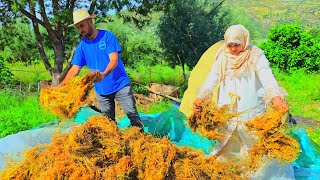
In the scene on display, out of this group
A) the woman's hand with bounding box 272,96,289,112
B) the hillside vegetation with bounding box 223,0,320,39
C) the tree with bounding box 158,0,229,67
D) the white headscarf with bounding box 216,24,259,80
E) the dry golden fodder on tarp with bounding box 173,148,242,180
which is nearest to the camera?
the dry golden fodder on tarp with bounding box 173,148,242,180

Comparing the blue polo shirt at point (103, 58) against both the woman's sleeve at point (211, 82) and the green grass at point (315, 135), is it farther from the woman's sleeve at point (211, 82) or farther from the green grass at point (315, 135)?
the green grass at point (315, 135)

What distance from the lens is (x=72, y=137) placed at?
2.66 meters

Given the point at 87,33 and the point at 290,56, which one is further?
the point at 290,56

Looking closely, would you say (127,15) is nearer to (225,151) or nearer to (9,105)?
(9,105)

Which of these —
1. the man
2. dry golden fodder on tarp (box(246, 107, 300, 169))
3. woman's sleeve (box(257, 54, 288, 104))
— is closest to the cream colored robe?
woman's sleeve (box(257, 54, 288, 104))

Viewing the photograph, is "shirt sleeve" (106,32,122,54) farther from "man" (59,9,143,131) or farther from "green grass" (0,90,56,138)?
"green grass" (0,90,56,138)

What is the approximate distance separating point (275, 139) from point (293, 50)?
15.6 m

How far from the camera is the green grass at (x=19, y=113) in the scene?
17.9 ft

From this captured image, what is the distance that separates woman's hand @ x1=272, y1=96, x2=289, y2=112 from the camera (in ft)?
9.91

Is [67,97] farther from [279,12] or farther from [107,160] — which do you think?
[279,12]

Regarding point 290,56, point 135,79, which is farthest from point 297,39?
point 135,79

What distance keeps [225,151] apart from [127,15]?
8.16 m

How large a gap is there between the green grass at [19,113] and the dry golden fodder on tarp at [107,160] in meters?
2.78

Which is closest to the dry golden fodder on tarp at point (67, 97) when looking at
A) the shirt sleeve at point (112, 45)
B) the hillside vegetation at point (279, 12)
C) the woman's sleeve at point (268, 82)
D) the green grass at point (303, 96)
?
the shirt sleeve at point (112, 45)
